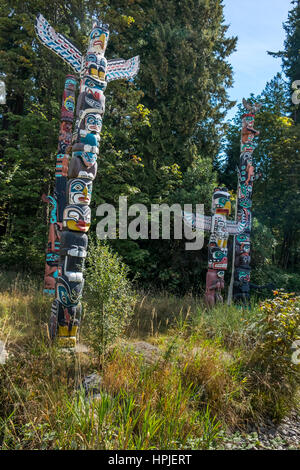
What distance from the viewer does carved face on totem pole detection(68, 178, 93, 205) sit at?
4797 millimetres

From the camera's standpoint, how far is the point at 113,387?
3133mm

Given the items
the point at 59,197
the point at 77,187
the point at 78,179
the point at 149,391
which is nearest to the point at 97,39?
the point at 78,179

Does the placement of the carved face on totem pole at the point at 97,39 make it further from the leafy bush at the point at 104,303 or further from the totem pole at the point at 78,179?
the leafy bush at the point at 104,303

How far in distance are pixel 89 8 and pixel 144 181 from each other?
593 centimetres

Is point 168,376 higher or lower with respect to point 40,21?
lower

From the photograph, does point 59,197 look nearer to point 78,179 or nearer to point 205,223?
point 78,179

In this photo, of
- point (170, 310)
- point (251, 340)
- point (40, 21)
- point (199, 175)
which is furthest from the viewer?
point (199, 175)

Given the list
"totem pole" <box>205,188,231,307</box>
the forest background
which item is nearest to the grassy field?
"totem pole" <box>205,188,231,307</box>

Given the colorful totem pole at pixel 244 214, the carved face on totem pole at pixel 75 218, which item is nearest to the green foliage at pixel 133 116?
the colorful totem pole at pixel 244 214

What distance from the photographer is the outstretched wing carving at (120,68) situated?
5.74 m

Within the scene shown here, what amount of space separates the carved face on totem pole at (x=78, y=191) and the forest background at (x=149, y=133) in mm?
5034

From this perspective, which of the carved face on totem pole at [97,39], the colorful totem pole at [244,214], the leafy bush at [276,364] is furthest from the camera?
the colorful totem pole at [244,214]
